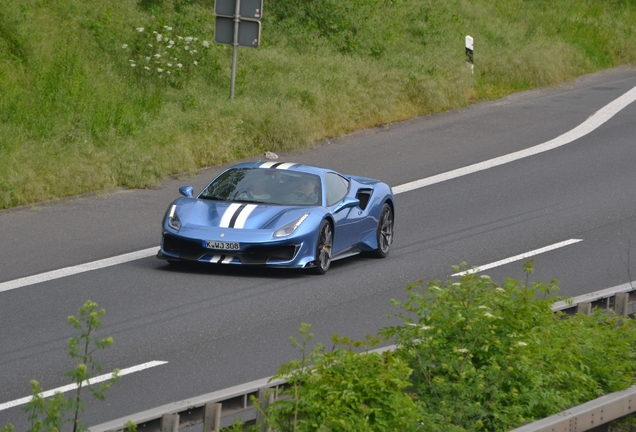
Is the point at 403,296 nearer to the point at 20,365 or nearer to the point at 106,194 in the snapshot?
the point at 20,365

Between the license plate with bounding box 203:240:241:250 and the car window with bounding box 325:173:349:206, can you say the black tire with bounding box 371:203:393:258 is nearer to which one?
the car window with bounding box 325:173:349:206

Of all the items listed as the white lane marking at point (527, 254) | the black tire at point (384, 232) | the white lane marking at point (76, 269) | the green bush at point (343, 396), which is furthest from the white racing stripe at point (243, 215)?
the green bush at point (343, 396)

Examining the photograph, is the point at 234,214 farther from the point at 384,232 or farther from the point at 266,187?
the point at 384,232

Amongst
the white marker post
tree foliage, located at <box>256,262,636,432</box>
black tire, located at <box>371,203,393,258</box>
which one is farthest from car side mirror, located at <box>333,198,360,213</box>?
the white marker post

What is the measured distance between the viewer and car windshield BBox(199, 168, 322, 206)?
1384cm

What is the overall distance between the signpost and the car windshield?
7.26 m

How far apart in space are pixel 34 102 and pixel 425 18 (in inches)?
556

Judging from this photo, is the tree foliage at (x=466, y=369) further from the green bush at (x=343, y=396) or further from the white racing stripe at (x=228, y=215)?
the white racing stripe at (x=228, y=215)

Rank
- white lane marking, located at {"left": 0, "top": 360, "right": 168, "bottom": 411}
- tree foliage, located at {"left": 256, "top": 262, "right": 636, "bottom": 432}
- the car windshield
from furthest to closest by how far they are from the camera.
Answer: the car windshield, white lane marking, located at {"left": 0, "top": 360, "right": 168, "bottom": 411}, tree foliage, located at {"left": 256, "top": 262, "right": 636, "bottom": 432}

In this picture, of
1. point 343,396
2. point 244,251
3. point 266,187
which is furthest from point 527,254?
point 343,396

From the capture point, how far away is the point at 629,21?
1425 inches

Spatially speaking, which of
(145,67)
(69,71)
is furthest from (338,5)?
(69,71)

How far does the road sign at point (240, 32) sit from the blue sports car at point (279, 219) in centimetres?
690

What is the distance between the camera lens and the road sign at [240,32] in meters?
21.3
